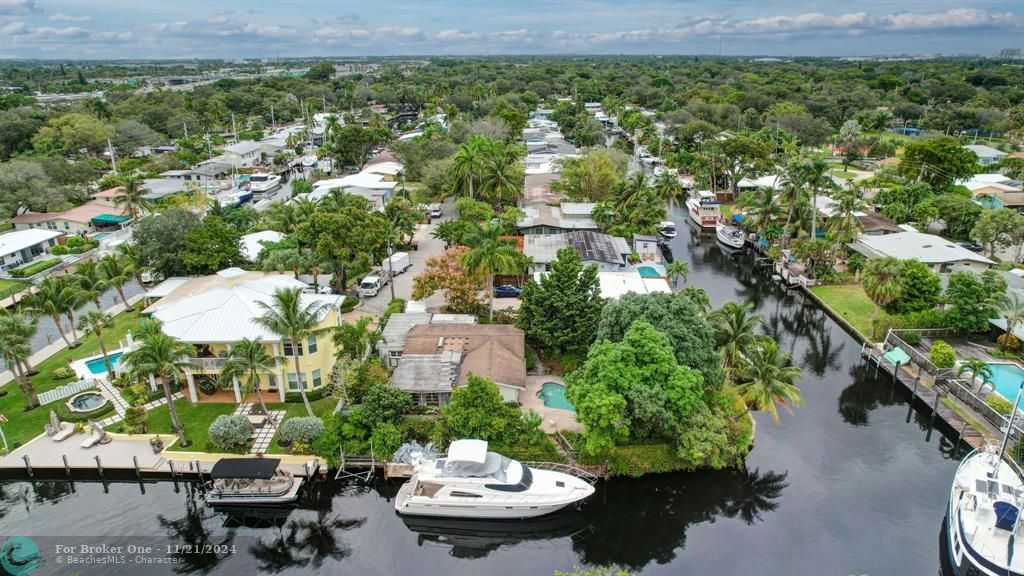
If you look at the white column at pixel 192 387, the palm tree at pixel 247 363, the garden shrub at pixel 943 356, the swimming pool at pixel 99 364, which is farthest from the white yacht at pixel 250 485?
the garden shrub at pixel 943 356

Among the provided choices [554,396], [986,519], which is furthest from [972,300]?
[554,396]

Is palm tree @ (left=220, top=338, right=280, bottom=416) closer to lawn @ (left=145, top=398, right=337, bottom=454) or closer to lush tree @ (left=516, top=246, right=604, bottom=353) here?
lawn @ (left=145, top=398, right=337, bottom=454)

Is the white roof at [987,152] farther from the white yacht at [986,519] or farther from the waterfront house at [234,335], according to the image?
the waterfront house at [234,335]

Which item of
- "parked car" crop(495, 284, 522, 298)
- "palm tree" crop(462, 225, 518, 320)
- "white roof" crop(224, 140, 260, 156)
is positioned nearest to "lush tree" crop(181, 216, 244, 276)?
"palm tree" crop(462, 225, 518, 320)

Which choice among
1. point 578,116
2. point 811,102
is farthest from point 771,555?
point 811,102

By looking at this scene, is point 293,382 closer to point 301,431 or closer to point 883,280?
point 301,431
